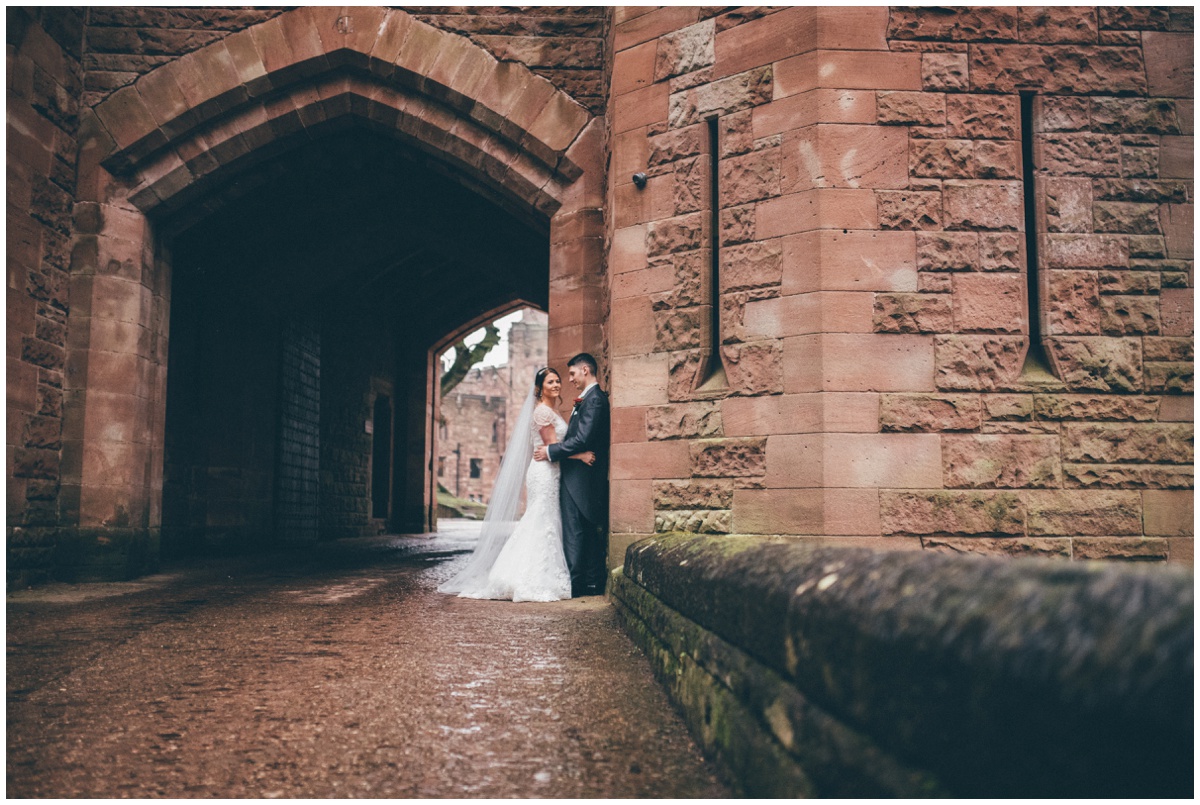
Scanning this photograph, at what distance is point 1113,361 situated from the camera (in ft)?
15.8

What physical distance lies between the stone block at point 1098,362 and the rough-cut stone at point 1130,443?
22cm

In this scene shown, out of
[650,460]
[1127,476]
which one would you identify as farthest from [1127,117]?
[650,460]

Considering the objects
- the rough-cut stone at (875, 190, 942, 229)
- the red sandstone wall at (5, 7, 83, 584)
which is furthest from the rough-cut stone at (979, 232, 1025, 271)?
the red sandstone wall at (5, 7, 83, 584)

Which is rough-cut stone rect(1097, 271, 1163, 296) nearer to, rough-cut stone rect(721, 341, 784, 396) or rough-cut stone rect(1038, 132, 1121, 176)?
rough-cut stone rect(1038, 132, 1121, 176)

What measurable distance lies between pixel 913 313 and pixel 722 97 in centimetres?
176

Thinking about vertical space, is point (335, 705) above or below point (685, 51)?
below

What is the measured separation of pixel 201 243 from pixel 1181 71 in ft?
28.6

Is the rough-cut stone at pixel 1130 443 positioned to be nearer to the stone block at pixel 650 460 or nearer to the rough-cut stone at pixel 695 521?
the rough-cut stone at pixel 695 521

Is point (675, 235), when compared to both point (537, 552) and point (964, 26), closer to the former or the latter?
point (964, 26)

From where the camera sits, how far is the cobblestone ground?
2.35 m

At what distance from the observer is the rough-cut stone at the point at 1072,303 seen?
4836 mm

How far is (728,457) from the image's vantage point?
516cm

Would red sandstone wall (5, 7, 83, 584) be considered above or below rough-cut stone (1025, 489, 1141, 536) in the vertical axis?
above

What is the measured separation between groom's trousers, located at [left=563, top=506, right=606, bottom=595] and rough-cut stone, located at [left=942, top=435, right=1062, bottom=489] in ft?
9.25
